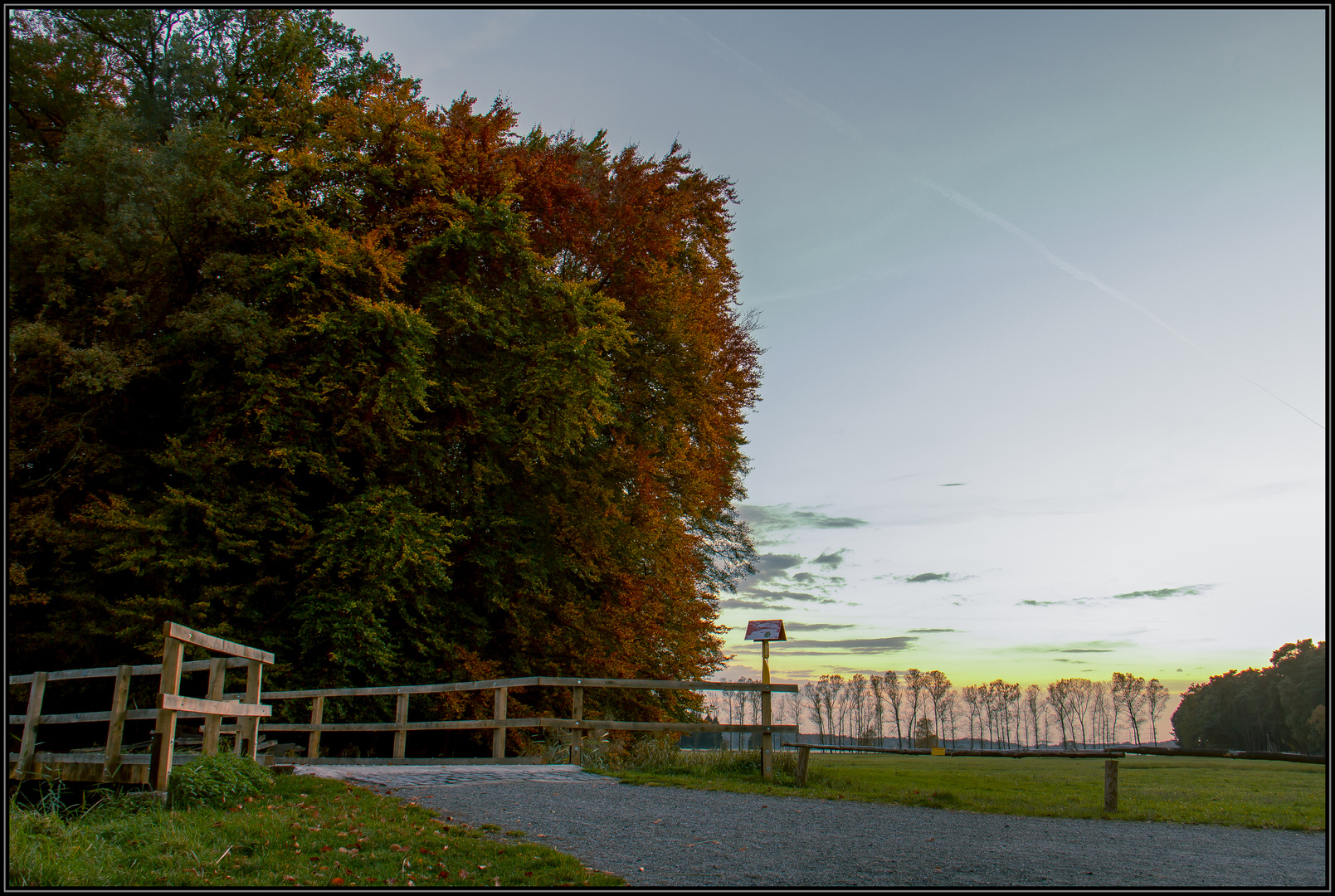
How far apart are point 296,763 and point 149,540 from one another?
4.81m

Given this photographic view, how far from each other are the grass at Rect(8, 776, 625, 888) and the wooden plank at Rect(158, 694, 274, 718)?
782 millimetres

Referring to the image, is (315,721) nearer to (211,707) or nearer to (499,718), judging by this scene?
(499,718)

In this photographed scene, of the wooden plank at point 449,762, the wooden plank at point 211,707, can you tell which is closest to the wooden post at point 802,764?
the wooden plank at point 449,762

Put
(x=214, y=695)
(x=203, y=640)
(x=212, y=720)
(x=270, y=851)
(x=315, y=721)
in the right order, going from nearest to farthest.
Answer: (x=270, y=851) → (x=203, y=640) → (x=214, y=695) → (x=212, y=720) → (x=315, y=721)

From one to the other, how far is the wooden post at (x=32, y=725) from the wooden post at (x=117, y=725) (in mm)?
1935

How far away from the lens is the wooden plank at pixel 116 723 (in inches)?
313

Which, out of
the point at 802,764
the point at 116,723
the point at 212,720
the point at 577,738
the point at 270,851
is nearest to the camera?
the point at 270,851

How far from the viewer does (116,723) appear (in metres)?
7.93

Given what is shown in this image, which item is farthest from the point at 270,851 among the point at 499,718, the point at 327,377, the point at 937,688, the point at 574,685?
the point at 937,688

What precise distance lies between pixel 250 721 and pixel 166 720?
77.7 inches

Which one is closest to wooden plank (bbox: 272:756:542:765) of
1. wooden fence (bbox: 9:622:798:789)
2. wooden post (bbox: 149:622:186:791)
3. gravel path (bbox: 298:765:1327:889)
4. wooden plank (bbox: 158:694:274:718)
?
wooden fence (bbox: 9:622:798:789)

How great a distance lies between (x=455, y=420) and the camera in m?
15.9

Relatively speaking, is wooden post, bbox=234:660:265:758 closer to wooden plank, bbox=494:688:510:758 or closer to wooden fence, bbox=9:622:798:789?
wooden fence, bbox=9:622:798:789

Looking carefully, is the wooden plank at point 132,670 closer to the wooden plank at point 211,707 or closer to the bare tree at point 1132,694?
the wooden plank at point 211,707
